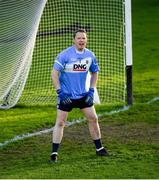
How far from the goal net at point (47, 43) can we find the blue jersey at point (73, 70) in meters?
2.90

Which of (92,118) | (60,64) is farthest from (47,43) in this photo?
(60,64)

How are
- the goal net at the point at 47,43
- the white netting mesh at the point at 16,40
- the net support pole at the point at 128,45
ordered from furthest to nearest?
the net support pole at the point at 128,45 → the goal net at the point at 47,43 → the white netting mesh at the point at 16,40

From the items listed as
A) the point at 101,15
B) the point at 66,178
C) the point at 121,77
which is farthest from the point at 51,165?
the point at 101,15

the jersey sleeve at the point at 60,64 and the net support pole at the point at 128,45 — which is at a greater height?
Answer: the net support pole at the point at 128,45

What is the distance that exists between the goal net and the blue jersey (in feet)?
9.51

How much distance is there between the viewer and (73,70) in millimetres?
10000

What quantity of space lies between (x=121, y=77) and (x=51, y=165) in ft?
20.4

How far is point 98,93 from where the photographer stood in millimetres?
14969

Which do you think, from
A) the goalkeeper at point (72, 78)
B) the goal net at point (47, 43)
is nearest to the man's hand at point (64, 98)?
the goalkeeper at point (72, 78)

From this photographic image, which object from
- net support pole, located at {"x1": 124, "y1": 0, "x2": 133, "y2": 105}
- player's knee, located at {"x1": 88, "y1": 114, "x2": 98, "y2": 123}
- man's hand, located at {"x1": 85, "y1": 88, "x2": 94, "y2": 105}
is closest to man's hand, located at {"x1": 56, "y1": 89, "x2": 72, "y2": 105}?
man's hand, located at {"x1": 85, "y1": 88, "x2": 94, "y2": 105}

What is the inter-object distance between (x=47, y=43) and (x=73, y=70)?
204 inches

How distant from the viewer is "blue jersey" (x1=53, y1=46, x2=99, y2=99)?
9.96 meters

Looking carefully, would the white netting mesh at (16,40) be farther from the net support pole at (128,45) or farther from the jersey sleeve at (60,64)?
the jersey sleeve at (60,64)

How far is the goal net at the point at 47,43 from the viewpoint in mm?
12867
